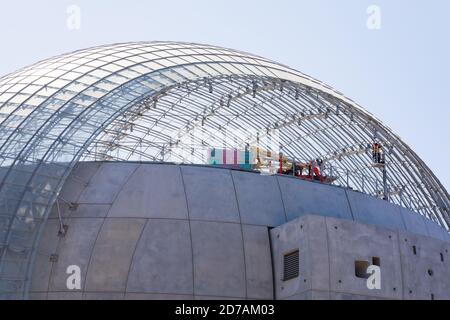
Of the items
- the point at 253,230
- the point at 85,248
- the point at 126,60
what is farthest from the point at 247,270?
the point at 126,60

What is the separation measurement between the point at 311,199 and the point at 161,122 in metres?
18.1

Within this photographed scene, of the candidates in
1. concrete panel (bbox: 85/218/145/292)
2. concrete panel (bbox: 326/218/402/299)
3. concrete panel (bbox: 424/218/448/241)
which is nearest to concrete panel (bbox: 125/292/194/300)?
concrete panel (bbox: 85/218/145/292)

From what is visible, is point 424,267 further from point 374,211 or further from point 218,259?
point 218,259

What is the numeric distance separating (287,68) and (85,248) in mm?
21317

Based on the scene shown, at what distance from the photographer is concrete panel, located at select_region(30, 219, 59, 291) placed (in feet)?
138

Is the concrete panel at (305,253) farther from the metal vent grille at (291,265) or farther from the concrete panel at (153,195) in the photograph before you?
the concrete panel at (153,195)

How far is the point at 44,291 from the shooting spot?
41844 millimetres

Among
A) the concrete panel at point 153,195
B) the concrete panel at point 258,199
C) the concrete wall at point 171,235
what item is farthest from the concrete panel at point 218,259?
the concrete panel at point 153,195

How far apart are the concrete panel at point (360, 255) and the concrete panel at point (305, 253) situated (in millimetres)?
364

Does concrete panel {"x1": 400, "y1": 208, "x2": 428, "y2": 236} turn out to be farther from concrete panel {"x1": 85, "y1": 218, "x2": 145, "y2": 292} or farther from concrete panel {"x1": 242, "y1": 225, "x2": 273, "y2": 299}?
concrete panel {"x1": 85, "y1": 218, "x2": 145, "y2": 292}

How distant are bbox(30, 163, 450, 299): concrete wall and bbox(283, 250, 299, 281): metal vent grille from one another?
3.04ft
